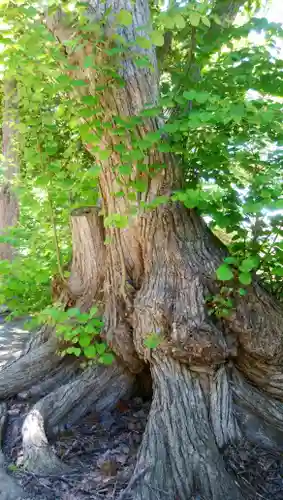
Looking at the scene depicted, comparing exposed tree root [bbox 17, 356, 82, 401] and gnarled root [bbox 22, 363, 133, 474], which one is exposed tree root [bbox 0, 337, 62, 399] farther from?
gnarled root [bbox 22, 363, 133, 474]

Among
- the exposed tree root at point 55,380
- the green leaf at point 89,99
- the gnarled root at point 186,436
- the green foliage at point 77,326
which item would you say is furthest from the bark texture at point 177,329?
the exposed tree root at point 55,380

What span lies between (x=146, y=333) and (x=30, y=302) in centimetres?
186

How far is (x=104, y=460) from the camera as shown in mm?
3160

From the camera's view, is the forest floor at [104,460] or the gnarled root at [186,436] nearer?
the gnarled root at [186,436]

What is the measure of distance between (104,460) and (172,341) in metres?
0.96

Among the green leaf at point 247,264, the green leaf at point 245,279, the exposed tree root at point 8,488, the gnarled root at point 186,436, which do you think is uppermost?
the green leaf at point 247,264

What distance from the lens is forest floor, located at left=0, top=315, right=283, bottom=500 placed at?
9.55 feet

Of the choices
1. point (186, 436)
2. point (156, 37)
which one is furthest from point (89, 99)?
point (186, 436)

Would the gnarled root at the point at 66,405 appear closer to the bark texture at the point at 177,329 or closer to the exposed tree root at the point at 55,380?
the exposed tree root at the point at 55,380

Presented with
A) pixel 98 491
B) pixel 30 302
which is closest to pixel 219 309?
pixel 98 491

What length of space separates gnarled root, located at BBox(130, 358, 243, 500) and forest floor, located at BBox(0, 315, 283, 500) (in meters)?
0.09

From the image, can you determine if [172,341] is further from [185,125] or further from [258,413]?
[185,125]

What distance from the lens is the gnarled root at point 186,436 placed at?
111 inches

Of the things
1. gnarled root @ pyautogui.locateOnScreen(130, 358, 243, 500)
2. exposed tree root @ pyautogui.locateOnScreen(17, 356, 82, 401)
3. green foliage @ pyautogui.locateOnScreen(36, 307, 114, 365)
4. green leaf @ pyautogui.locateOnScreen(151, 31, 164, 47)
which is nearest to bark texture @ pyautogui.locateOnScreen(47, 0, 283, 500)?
gnarled root @ pyautogui.locateOnScreen(130, 358, 243, 500)
